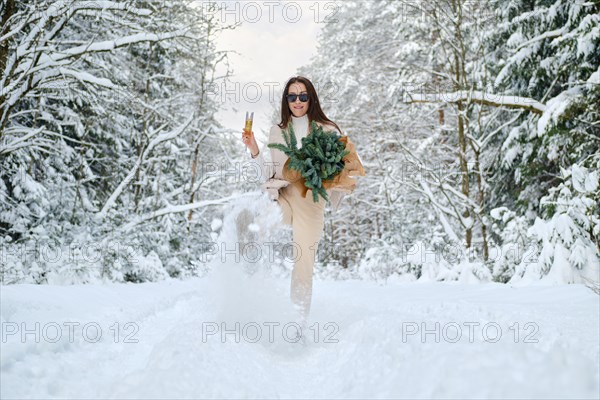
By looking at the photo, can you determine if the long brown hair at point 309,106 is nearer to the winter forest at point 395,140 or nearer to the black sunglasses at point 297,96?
the black sunglasses at point 297,96

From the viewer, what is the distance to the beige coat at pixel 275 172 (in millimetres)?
3822

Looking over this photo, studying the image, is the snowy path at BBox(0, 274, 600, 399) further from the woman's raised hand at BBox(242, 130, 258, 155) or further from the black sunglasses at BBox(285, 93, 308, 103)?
the black sunglasses at BBox(285, 93, 308, 103)

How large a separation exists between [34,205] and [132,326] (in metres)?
6.37

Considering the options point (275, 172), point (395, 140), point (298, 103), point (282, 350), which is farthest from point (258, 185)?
point (395, 140)

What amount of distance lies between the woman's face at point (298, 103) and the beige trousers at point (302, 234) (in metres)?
0.73

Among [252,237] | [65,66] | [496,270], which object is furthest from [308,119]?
Answer: [496,270]

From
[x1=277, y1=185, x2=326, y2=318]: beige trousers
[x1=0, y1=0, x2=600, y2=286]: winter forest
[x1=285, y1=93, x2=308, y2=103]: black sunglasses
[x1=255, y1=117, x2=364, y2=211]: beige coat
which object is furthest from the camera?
[x1=0, y1=0, x2=600, y2=286]: winter forest

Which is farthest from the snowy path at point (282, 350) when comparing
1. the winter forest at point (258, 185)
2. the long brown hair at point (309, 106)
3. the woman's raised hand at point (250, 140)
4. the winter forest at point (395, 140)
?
the long brown hair at point (309, 106)

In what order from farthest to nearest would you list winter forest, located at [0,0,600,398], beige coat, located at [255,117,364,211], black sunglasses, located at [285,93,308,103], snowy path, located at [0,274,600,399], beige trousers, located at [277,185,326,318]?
winter forest, located at [0,0,600,398], black sunglasses, located at [285,93,308,103], beige coat, located at [255,117,364,211], beige trousers, located at [277,185,326,318], snowy path, located at [0,274,600,399]

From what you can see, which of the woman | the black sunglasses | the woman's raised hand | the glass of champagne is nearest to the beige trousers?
the woman

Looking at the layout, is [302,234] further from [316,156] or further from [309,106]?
[309,106]

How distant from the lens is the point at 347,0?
2250 cm

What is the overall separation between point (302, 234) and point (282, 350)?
1.26 metres

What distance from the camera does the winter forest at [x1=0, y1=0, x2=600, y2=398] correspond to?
4695 mm
